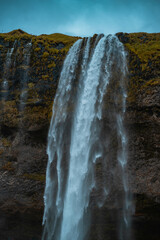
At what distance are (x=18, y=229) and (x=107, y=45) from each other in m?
9.96

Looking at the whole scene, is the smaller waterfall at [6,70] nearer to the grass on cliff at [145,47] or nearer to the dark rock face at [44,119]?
the dark rock face at [44,119]

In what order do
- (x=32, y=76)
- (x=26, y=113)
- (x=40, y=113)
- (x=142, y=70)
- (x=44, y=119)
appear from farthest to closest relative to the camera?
(x=32, y=76)
(x=26, y=113)
(x=40, y=113)
(x=44, y=119)
(x=142, y=70)

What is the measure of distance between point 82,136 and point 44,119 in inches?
109

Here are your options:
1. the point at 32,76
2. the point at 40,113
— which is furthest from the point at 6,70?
the point at 40,113

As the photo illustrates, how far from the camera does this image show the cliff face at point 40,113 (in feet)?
27.0

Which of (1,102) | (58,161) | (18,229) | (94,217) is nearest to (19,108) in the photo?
(1,102)

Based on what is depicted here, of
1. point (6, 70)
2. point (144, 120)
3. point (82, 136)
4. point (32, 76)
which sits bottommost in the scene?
point (82, 136)

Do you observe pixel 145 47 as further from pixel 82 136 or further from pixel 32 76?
pixel 32 76

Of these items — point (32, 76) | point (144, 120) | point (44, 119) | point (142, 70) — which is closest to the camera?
point (144, 120)

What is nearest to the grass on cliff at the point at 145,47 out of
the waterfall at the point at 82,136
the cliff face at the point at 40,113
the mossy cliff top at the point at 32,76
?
the cliff face at the point at 40,113

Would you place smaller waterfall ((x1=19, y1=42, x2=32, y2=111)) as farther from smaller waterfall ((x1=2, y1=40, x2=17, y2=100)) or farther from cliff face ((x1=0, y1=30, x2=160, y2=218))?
smaller waterfall ((x1=2, y1=40, x2=17, y2=100))

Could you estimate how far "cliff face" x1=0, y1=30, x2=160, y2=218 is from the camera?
8.22 meters

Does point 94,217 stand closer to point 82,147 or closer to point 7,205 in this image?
point 82,147

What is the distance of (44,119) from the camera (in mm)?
10086
